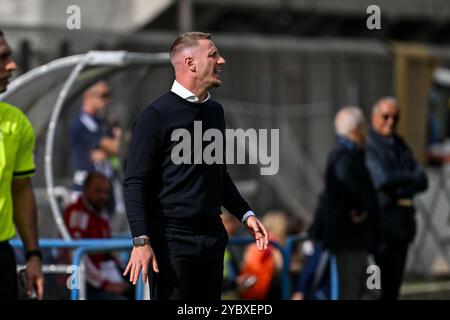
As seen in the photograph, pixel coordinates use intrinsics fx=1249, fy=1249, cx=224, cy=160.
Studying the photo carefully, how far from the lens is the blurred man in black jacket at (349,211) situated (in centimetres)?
993

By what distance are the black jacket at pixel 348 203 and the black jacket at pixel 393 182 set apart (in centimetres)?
21

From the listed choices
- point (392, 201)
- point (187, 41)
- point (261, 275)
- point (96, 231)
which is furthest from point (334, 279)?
point (187, 41)

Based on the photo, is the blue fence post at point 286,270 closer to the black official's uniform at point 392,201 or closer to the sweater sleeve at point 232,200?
the black official's uniform at point 392,201

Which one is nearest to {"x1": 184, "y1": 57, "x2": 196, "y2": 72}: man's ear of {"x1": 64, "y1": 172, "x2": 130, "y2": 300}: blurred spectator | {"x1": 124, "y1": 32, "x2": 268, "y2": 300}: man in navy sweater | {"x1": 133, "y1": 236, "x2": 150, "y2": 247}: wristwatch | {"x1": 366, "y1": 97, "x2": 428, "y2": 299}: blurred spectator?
{"x1": 124, "y1": 32, "x2": 268, "y2": 300}: man in navy sweater

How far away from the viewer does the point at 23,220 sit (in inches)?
250

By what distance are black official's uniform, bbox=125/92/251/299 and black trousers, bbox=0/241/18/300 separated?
26.8 inches

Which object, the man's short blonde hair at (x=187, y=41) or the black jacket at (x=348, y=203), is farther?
the black jacket at (x=348, y=203)

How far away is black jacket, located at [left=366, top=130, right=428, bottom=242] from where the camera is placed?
1022 cm

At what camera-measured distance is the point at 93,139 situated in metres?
11.9

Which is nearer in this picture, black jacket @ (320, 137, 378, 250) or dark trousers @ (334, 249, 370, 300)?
black jacket @ (320, 137, 378, 250)

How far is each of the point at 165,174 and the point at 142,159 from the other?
0.48 ft

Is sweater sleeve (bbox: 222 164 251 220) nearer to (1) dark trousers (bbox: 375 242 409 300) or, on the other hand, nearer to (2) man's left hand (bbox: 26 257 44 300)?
(2) man's left hand (bbox: 26 257 44 300)

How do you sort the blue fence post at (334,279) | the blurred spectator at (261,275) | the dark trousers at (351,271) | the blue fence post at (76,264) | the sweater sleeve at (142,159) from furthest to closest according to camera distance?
the blurred spectator at (261,275), the blue fence post at (334,279), the dark trousers at (351,271), the blue fence post at (76,264), the sweater sleeve at (142,159)

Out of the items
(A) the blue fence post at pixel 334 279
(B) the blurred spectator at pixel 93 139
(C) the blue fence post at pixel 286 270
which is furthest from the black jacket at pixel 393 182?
(B) the blurred spectator at pixel 93 139
